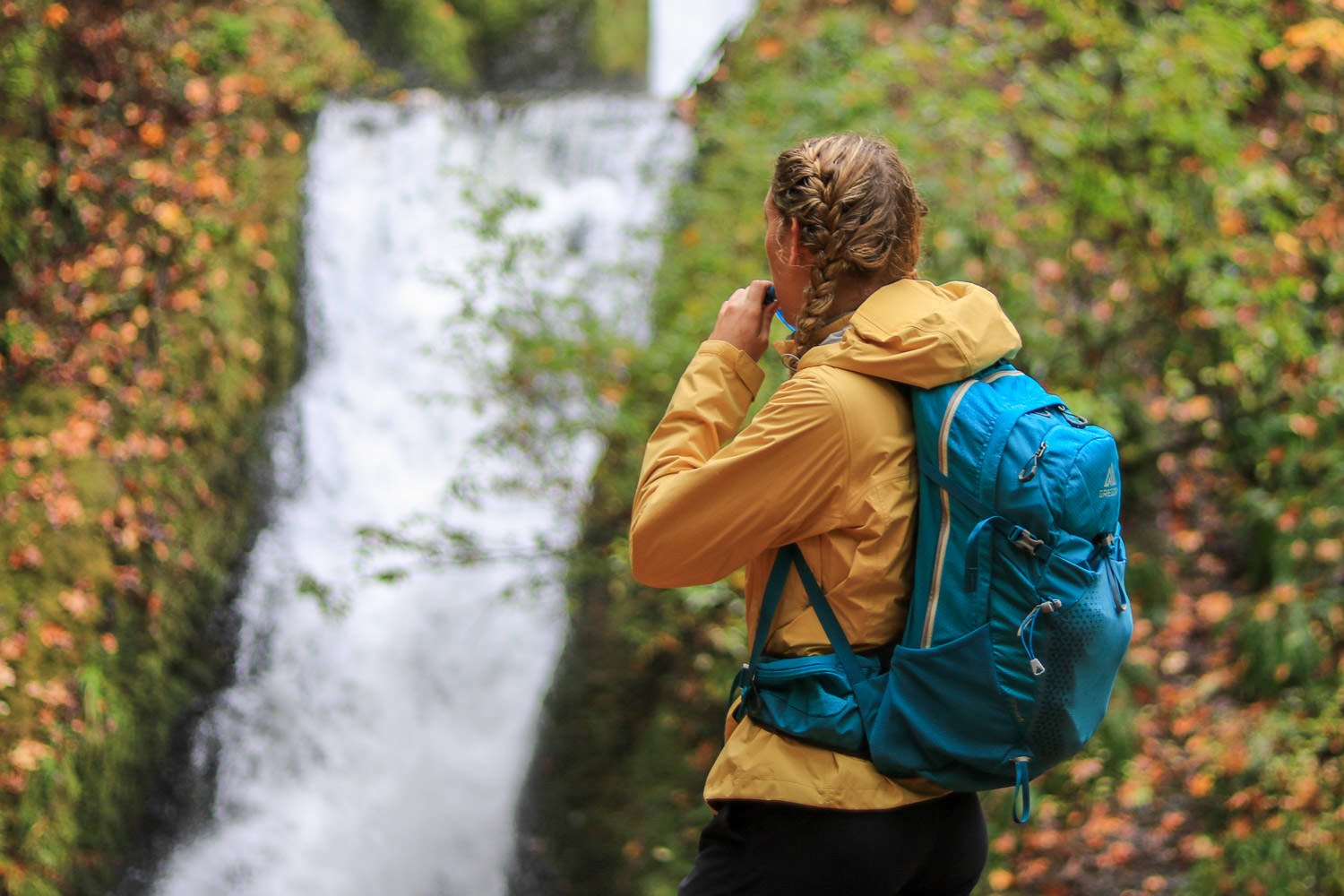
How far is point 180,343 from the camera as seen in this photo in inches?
303

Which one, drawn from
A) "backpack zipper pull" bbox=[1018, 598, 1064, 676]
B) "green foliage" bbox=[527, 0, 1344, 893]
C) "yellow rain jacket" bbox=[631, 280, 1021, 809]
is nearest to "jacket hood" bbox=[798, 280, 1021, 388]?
"yellow rain jacket" bbox=[631, 280, 1021, 809]

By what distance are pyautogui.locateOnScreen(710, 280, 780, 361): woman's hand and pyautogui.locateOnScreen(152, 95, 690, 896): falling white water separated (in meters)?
4.08

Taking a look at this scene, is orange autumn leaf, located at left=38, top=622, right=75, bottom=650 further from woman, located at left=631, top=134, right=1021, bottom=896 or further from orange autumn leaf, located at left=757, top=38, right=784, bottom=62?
orange autumn leaf, located at left=757, top=38, right=784, bottom=62

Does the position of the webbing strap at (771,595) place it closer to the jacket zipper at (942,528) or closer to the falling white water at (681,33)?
the jacket zipper at (942,528)

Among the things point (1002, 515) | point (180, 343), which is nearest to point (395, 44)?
point (180, 343)

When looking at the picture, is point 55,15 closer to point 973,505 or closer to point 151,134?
point 151,134

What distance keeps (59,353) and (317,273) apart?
293 centimetres

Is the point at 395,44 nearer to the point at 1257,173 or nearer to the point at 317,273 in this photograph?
the point at 317,273

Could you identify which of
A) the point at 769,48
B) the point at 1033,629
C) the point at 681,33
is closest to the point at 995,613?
the point at 1033,629

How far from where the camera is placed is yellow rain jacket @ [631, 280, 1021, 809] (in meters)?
1.79

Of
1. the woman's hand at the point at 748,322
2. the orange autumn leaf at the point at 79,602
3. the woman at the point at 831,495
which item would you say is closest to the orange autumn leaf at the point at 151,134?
the orange autumn leaf at the point at 79,602

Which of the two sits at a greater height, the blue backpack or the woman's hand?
the woman's hand

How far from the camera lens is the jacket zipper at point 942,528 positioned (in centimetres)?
179

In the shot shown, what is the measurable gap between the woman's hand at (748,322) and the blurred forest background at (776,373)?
10.5 ft
